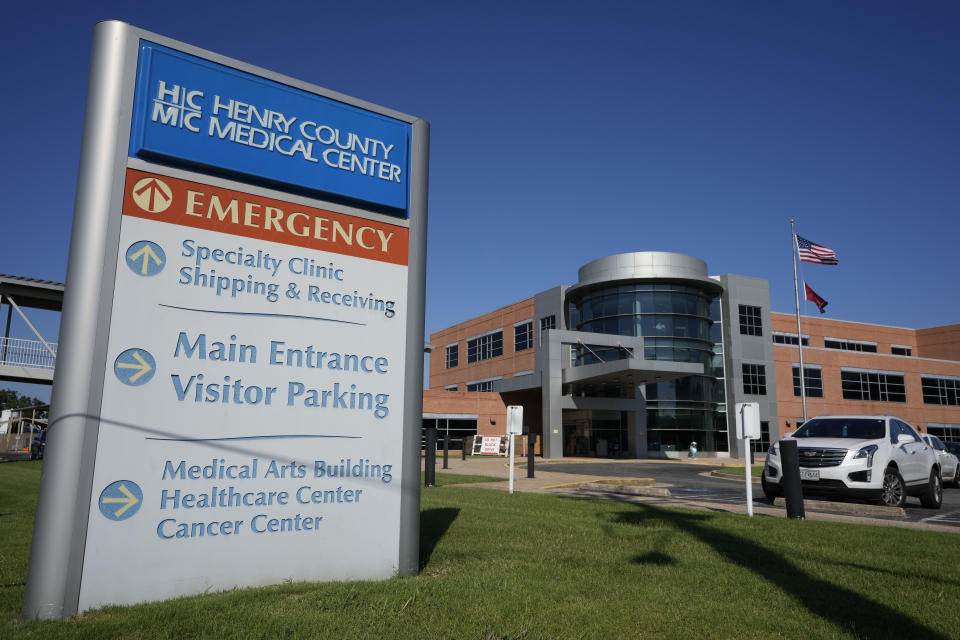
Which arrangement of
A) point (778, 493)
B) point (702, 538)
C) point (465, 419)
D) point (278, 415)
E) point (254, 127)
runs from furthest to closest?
1. point (465, 419)
2. point (778, 493)
3. point (702, 538)
4. point (254, 127)
5. point (278, 415)

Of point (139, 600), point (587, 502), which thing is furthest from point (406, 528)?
point (587, 502)

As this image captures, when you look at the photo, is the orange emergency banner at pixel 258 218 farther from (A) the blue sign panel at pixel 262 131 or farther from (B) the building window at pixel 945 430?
(B) the building window at pixel 945 430

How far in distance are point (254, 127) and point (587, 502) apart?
28.4 feet

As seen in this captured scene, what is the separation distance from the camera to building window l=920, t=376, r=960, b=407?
178 feet

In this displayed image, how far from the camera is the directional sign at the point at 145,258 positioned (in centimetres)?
481

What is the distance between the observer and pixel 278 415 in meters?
5.23

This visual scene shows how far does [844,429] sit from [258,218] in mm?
12059

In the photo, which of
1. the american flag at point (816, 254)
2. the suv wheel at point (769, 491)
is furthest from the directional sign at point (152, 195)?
the american flag at point (816, 254)

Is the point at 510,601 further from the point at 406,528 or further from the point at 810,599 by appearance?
the point at 810,599

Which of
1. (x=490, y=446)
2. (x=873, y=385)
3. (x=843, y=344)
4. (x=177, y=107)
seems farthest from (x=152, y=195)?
(x=843, y=344)

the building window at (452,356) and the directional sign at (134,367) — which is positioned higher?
the building window at (452,356)

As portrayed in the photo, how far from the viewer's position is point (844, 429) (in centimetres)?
1282

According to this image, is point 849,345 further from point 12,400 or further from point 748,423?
point 12,400

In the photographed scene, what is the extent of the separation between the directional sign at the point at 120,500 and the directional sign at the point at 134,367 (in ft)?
2.34
